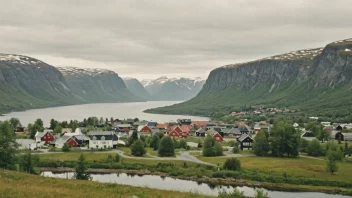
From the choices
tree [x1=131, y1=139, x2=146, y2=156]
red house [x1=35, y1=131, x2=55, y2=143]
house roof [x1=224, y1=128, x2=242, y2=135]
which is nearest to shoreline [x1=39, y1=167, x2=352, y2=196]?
tree [x1=131, y1=139, x2=146, y2=156]

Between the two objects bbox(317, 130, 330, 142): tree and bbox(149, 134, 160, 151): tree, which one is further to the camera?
bbox(317, 130, 330, 142): tree

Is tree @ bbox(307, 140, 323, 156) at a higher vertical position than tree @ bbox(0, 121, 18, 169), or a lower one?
lower

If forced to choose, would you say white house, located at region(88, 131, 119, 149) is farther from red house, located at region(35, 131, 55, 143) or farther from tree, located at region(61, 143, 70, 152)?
red house, located at region(35, 131, 55, 143)

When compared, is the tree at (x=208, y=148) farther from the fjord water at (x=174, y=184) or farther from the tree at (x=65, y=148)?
the tree at (x=65, y=148)

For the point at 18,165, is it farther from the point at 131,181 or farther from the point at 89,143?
the point at 89,143

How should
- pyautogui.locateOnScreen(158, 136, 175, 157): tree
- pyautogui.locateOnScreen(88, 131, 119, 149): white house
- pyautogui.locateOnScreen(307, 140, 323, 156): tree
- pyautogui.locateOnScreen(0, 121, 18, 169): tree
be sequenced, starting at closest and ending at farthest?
pyautogui.locateOnScreen(0, 121, 18, 169): tree
pyautogui.locateOnScreen(158, 136, 175, 157): tree
pyautogui.locateOnScreen(307, 140, 323, 156): tree
pyautogui.locateOnScreen(88, 131, 119, 149): white house

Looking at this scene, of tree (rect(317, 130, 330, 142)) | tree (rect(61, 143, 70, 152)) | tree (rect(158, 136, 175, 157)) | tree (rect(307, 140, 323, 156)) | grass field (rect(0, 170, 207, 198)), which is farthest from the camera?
tree (rect(317, 130, 330, 142))

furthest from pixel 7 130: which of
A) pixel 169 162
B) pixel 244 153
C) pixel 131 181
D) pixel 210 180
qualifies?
pixel 244 153

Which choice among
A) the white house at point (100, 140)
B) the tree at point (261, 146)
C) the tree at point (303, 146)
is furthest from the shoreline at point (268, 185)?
the tree at point (303, 146)
